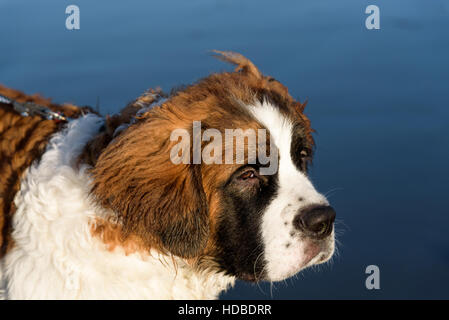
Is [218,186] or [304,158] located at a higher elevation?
[304,158]

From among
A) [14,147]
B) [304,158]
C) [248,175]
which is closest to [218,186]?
[248,175]

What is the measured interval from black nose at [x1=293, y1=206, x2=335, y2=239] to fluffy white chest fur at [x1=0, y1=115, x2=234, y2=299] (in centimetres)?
84

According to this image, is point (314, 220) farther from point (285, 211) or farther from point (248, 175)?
point (248, 175)

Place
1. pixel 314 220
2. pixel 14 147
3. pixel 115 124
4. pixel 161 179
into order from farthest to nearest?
pixel 14 147 < pixel 115 124 < pixel 161 179 < pixel 314 220

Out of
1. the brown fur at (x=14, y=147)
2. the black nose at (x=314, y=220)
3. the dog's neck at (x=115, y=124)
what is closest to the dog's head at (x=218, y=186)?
the black nose at (x=314, y=220)

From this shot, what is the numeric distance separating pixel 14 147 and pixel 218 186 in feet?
4.42

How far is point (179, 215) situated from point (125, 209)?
31 centimetres

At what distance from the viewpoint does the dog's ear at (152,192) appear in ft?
10.3

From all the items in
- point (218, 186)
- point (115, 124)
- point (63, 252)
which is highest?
point (115, 124)

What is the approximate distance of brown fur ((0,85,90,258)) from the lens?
334cm

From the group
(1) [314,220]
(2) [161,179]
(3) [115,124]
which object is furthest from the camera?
(3) [115,124]

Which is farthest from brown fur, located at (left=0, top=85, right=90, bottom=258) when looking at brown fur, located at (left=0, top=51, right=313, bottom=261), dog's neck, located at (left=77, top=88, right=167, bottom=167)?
dog's neck, located at (left=77, top=88, right=167, bottom=167)

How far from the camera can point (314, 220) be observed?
309cm

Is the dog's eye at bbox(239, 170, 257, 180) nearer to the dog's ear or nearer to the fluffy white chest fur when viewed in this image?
the dog's ear
